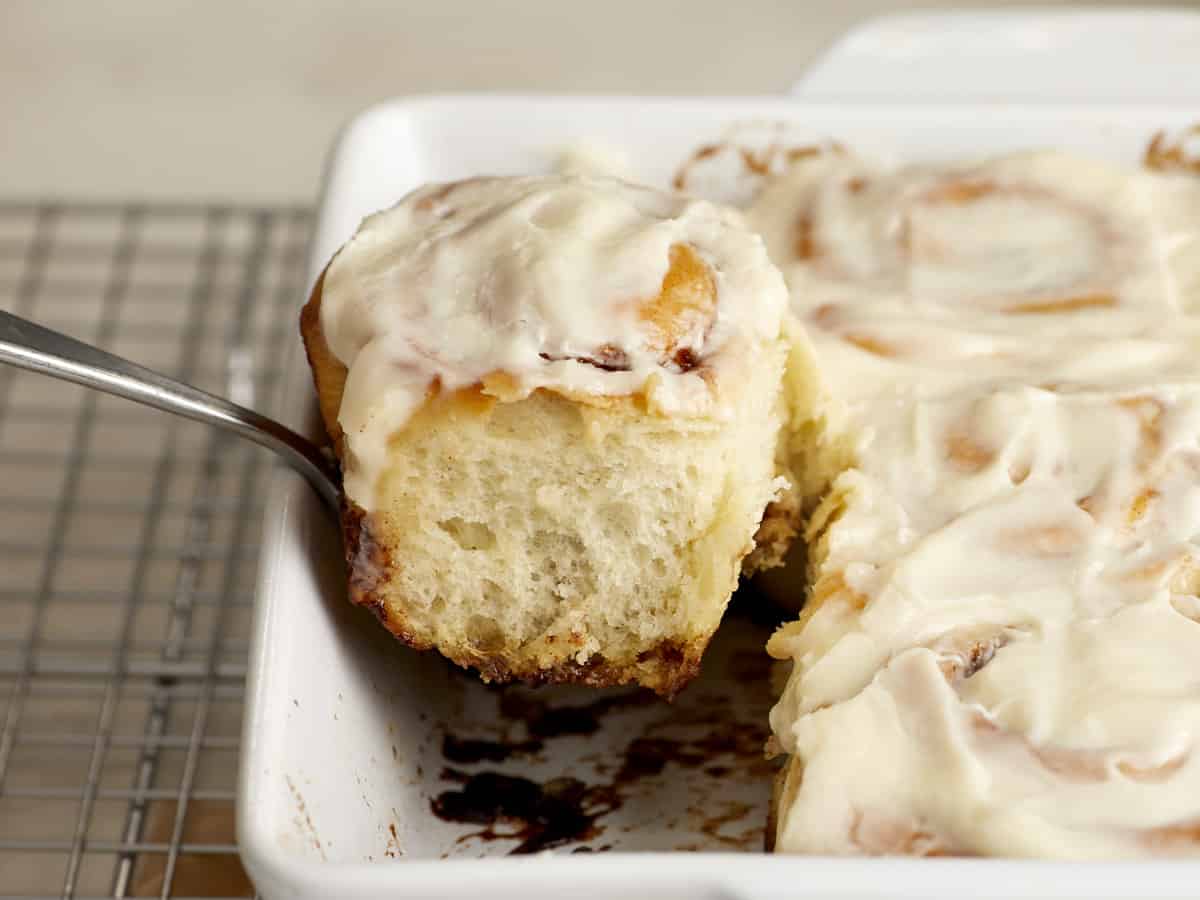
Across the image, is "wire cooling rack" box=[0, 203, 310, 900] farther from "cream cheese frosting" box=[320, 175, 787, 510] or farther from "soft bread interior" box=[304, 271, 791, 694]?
"cream cheese frosting" box=[320, 175, 787, 510]

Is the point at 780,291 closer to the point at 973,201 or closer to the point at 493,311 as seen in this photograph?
the point at 493,311

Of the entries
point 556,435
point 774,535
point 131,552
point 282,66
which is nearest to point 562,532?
point 556,435

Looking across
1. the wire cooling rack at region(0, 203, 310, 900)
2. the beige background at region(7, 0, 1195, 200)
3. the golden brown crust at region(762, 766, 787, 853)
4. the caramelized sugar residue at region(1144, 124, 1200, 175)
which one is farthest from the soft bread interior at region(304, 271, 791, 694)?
the beige background at region(7, 0, 1195, 200)

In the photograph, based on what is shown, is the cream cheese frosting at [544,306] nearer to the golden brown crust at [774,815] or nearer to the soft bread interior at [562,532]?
the soft bread interior at [562,532]

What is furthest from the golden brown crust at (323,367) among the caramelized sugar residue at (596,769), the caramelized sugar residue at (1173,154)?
the caramelized sugar residue at (1173,154)

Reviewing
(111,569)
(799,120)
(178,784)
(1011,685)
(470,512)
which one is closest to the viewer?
(1011,685)

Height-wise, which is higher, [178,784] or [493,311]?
[493,311]

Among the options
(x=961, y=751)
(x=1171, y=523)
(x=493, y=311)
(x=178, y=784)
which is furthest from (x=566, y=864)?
(x=178, y=784)
